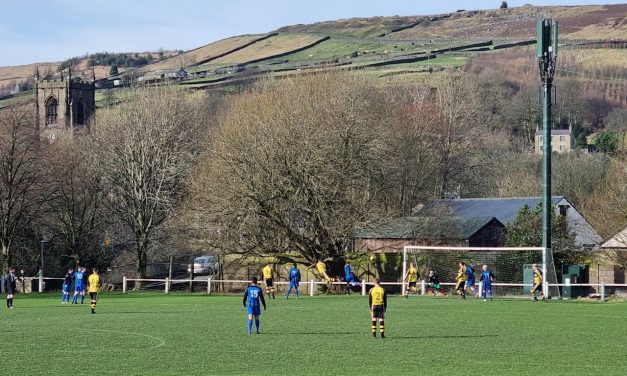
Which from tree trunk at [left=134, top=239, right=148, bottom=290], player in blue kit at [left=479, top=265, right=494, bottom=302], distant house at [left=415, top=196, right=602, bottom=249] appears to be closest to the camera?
player in blue kit at [left=479, top=265, right=494, bottom=302]

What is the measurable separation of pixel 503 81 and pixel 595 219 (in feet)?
332

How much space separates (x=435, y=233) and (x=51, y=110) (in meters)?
111

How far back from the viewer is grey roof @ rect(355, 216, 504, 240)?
66.4 meters

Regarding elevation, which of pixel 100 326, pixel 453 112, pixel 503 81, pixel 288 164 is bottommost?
pixel 100 326

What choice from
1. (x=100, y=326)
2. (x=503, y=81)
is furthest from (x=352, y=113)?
(x=503, y=81)

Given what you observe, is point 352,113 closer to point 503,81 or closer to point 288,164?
point 288,164

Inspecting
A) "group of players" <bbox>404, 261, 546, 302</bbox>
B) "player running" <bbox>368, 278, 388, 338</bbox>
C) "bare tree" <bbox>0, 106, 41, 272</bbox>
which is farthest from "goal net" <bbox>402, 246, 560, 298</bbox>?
"player running" <bbox>368, 278, 388, 338</bbox>

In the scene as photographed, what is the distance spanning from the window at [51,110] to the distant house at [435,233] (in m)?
106

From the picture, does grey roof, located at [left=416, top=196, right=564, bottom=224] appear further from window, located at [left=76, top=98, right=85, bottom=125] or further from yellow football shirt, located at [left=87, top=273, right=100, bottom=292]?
window, located at [left=76, top=98, right=85, bottom=125]

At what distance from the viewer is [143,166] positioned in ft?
254

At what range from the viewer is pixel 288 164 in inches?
2450

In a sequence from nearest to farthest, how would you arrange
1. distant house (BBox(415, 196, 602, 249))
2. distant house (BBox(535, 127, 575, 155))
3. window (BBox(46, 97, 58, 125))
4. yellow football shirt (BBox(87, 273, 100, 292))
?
yellow football shirt (BBox(87, 273, 100, 292)) < distant house (BBox(415, 196, 602, 249)) < distant house (BBox(535, 127, 575, 155)) < window (BBox(46, 97, 58, 125))

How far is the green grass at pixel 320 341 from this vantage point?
854 inches

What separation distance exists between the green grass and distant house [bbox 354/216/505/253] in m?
23.1
